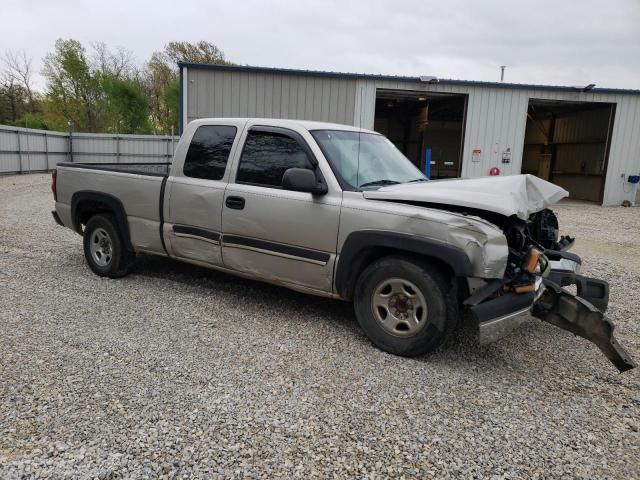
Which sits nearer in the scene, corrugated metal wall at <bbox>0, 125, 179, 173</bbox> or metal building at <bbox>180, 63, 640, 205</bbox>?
metal building at <bbox>180, 63, 640, 205</bbox>

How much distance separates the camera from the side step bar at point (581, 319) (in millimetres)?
3467

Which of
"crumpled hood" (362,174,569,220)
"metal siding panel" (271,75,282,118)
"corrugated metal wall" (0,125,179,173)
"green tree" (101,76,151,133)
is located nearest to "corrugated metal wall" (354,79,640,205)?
"metal siding panel" (271,75,282,118)

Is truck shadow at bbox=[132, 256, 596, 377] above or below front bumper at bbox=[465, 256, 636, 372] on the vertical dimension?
below

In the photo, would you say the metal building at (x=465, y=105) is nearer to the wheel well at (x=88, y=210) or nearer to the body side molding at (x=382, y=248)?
the wheel well at (x=88, y=210)

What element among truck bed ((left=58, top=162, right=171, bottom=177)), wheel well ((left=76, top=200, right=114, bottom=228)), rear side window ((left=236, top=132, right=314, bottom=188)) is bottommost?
wheel well ((left=76, top=200, right=114, bottom=228))

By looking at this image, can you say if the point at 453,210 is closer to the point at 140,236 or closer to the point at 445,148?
the point at 140,236

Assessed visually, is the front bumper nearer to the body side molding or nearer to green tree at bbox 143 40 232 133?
the body side molding

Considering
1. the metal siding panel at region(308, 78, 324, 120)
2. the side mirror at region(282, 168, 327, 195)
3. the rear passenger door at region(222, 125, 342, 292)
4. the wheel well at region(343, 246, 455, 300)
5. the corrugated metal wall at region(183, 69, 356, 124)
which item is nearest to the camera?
the wheel well at region(343, 246, 455, 300)

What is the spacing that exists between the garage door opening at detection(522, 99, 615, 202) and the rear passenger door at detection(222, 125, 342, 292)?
16834 millimetres

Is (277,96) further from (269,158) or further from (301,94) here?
(269,158)

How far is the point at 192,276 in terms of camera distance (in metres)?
6.11

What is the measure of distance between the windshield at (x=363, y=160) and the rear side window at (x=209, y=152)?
100cm

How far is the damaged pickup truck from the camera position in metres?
3.58

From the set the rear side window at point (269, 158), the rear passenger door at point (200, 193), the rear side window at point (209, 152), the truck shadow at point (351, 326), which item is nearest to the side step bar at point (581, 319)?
the truck shadow at point (351, 326)
